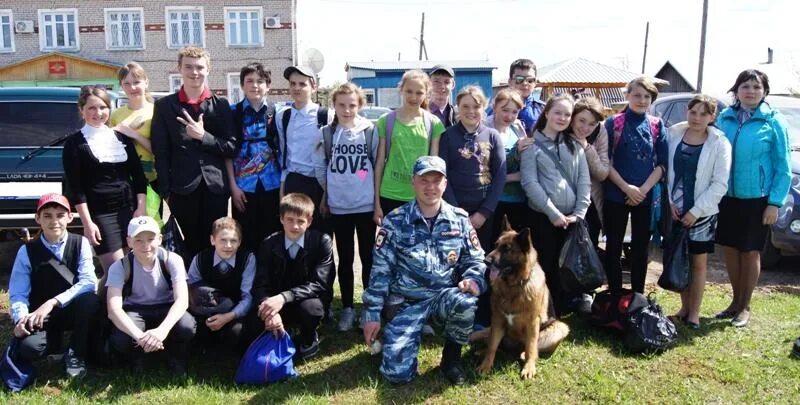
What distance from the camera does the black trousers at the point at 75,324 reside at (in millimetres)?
3783

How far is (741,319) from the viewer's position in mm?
4699

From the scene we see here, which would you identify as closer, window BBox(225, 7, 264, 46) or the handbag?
the handbag

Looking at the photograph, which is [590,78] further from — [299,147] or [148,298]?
[148,298]

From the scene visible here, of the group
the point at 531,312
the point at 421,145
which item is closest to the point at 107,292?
the point at 421,145

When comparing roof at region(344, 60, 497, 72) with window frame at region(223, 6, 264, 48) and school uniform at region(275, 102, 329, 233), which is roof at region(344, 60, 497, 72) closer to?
window frame at region(223, 6, 264, 48)

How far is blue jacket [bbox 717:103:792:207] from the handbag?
3.63m

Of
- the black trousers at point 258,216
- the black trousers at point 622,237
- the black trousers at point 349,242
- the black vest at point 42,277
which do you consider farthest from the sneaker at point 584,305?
the black vest at point 42,277

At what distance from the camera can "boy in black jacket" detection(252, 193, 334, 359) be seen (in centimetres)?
392

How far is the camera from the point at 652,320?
4.12m

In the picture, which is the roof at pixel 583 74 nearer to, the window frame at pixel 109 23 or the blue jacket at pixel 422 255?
the window frame at pixel 109 23

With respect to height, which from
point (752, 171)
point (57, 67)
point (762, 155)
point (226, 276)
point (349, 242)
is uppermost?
point (57, 67)

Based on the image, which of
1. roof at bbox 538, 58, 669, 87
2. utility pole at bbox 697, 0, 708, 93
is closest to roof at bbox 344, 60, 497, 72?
roof at bbox 538, 58, 669, 87

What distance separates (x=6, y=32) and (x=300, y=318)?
31.2 metres

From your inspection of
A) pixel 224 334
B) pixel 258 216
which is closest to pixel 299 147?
pixel 258 216
